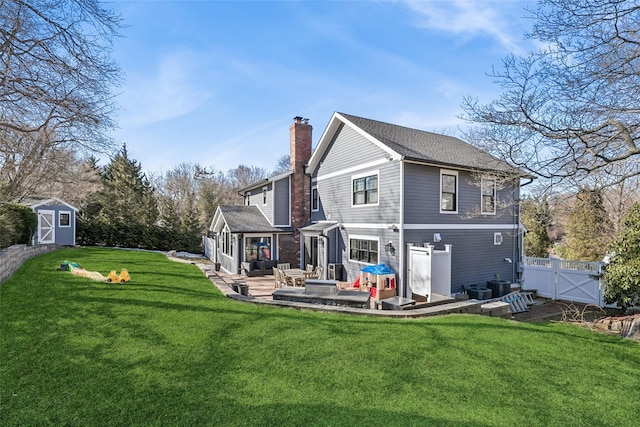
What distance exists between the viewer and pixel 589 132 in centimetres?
669

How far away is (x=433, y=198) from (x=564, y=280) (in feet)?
21.5

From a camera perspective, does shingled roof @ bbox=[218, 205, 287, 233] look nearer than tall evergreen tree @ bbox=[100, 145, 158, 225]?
Yes

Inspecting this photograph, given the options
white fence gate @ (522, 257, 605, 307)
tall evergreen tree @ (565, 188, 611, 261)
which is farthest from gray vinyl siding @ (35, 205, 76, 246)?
tall evergreen tree @ (565, 188, 611, 261)

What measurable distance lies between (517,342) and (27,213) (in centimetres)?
2085

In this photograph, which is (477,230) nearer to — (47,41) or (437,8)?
(437,8)

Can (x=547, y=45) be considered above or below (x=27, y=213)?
above

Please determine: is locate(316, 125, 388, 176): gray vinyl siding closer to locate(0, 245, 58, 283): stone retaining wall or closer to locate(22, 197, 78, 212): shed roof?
locate(0, 245, 58, 283): stone retaining wall

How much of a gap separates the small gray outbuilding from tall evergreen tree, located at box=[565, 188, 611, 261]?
32675 millimetres

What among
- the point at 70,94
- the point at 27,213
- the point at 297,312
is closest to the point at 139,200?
the point at 27,213

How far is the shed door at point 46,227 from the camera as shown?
2084cm

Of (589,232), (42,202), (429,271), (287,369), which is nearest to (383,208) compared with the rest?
(429,271)

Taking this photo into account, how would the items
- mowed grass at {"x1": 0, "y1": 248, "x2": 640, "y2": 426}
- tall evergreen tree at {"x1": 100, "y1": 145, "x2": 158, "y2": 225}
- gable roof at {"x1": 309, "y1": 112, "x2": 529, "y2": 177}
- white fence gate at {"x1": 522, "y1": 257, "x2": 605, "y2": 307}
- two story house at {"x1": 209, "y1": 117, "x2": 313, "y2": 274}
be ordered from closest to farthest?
1. mowed grass at {"x1": 0, "y1": 248, "x2": 640, "y2": 426}
2. gable roof at {"x1": 309, "y1": 112, "x2": 529, "y2": 177}
3. white fence gate at {"x1": 522, "y1": 257, "x2": 605, "y2": 307}
4. two story house at {"x1": 209, "y1": 117, "x2": 313, "y2": 274}
5. tall evergreen tree at {"x1": 100, "y1": 145, "x2": 158, "y2": 225}

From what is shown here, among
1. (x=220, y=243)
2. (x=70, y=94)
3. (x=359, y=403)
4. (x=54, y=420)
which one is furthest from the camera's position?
(x=220, y=243)

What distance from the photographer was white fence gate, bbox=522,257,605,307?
1212 cm
